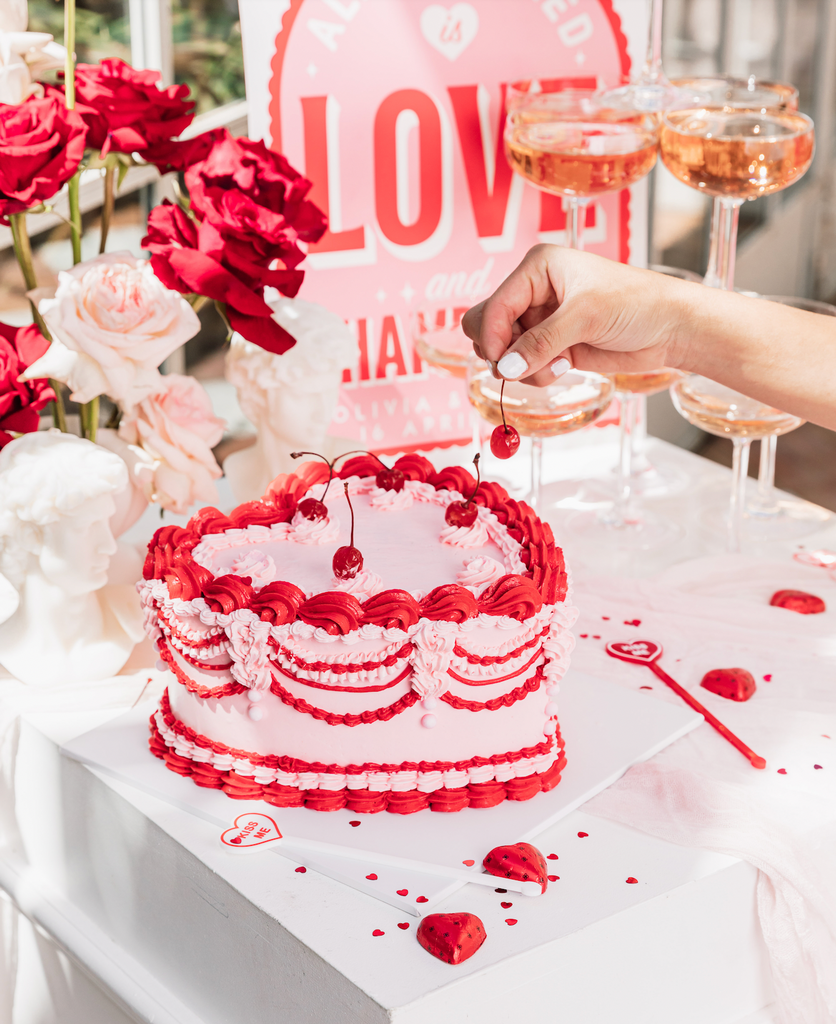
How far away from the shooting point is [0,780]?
3.73ft

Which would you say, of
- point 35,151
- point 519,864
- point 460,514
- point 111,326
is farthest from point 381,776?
point 35,151

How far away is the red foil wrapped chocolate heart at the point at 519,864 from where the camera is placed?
2.91ft

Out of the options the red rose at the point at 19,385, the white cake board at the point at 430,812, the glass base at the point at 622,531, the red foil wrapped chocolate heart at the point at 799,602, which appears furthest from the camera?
the glass base at the point at 622,531

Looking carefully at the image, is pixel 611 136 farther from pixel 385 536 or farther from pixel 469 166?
pixel 385 536

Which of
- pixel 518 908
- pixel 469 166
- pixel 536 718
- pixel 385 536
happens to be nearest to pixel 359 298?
pixel 469 166

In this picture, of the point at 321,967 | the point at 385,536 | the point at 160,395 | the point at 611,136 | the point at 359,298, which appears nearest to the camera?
the point at 321,967

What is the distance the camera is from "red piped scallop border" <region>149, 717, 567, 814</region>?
0.97 meters

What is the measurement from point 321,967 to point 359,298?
39.9 inches

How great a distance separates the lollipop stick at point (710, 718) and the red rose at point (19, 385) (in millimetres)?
677

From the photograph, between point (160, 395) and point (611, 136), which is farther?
point (611, 136)

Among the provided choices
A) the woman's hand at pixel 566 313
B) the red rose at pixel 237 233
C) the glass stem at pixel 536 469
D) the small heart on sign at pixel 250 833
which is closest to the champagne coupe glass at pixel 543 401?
the glass stem at pixel 536 469

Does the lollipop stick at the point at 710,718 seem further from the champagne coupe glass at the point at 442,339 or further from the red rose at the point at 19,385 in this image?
the red rose at the point at 19,385

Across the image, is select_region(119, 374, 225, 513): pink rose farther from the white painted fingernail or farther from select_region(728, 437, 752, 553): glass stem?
select_region(728, 437, 752, 553): glass stem

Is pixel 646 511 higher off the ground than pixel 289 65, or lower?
lower
